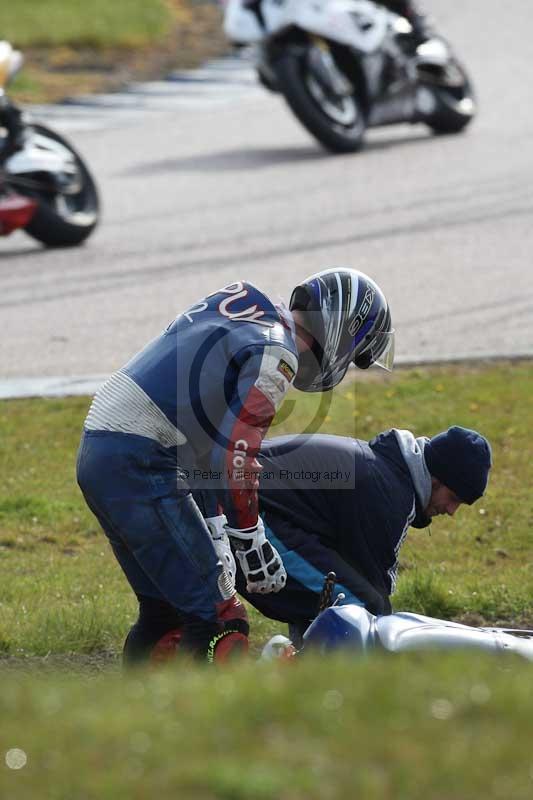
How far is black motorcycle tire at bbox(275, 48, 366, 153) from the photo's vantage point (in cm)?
1444

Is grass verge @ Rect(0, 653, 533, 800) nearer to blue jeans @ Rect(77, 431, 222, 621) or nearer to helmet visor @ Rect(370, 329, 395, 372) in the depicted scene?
blue jeans @ Rect(77, 431, 222, 621)

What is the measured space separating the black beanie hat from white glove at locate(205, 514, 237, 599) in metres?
0.85

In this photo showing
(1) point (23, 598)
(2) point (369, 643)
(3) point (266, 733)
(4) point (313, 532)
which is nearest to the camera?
(3) point (266, 733)

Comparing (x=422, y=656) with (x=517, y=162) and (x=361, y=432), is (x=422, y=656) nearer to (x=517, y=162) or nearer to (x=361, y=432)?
(x=361, y=432)

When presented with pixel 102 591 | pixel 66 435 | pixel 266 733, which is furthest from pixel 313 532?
pixel 66 435

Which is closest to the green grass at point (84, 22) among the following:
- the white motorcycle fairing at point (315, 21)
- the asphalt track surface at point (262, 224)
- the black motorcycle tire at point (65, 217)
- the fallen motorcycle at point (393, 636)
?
the asphalt track surface at point (262, 224)

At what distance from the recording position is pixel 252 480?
17.1 feet

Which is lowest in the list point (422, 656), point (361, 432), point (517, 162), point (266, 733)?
point (517, 162)

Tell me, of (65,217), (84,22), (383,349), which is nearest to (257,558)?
(383,349)

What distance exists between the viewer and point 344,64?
14.9 meters

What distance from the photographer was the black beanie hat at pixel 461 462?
5816 mm

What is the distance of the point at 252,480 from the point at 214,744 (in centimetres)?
174

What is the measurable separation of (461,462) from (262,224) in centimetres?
772

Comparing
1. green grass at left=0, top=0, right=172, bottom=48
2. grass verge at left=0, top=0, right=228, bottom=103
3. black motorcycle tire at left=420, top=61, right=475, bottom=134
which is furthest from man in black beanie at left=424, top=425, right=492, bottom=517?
green grass at left=0, top=0, right=172, bottom=48
